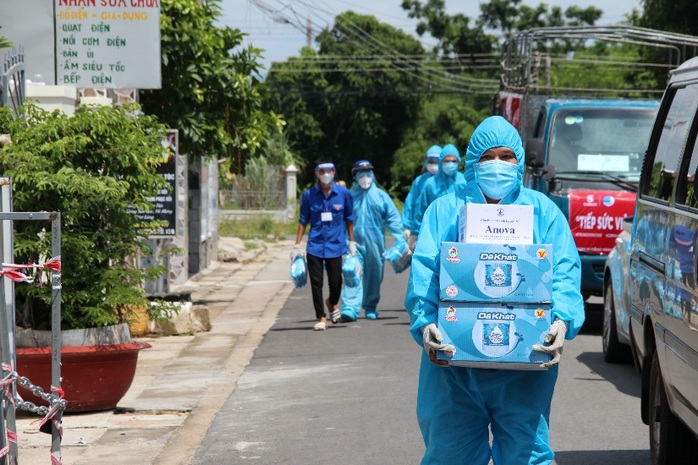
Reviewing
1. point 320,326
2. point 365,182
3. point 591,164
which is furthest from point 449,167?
point 320,326

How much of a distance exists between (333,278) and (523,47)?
564 cm

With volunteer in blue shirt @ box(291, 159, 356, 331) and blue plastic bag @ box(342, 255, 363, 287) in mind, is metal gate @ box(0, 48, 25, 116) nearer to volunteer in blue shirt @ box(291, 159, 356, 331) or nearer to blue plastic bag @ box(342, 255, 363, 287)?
volunteer in blue shirt @ box(291, 159, 356, 331)

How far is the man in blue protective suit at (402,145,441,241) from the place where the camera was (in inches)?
573

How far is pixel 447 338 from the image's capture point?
4.79 metres

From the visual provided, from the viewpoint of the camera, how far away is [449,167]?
46.7 feet

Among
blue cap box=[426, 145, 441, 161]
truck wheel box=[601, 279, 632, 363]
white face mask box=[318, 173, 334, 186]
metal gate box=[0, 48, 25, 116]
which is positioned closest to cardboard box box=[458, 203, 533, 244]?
metal gate box=[0, 48, 25, 116]

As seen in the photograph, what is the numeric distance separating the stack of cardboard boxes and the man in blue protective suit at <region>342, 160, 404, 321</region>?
9.81 meters

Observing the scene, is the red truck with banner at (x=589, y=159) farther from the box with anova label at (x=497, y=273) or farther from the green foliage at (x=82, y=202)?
the box with anova label at (x=497, y=273)

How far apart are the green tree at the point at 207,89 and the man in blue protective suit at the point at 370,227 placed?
6.25 feet

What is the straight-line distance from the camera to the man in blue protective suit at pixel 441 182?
46.9 feet

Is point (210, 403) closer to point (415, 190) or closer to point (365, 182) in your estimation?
point (365, 182)

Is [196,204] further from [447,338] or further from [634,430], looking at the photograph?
[447,338]

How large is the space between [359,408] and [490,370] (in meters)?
3.93

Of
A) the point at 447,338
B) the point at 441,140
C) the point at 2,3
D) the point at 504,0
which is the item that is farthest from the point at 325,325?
the point at 504,0
